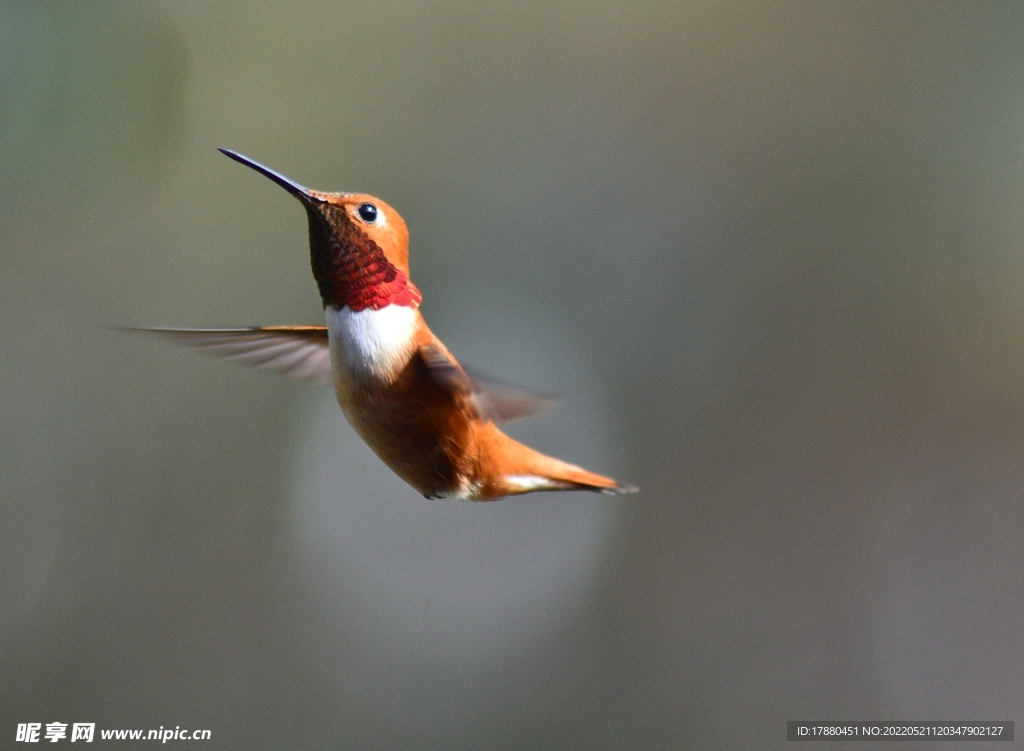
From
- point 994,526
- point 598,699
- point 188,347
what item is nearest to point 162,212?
point 188,347

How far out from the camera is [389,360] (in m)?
0.50

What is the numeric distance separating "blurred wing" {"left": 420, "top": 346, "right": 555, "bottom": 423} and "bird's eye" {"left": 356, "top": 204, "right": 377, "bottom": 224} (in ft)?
0.31

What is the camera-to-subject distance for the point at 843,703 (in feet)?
5.10

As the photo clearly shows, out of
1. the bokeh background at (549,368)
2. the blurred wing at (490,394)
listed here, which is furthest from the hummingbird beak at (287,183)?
the bokeh background at (549,368)

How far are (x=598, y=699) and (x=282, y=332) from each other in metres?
1.21

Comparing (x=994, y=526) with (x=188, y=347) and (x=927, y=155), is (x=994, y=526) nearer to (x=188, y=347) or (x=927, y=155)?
(x=927, y=155)

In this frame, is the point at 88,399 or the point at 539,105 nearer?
the point at 88,399

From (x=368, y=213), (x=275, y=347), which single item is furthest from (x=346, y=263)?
(x=275, y=347)

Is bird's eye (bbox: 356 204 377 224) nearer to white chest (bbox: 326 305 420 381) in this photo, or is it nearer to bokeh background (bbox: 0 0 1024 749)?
white chest (bbox: 326 305 420 381)

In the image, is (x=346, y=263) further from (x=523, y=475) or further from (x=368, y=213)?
(x=523, y=475)

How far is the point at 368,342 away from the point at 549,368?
0.99 meters

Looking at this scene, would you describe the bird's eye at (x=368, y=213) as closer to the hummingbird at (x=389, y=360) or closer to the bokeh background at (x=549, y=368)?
the hummingbird at (x=389, y=360)

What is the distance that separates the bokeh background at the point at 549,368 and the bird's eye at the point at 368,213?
2.85 ft

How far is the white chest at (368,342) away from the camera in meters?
0.48
